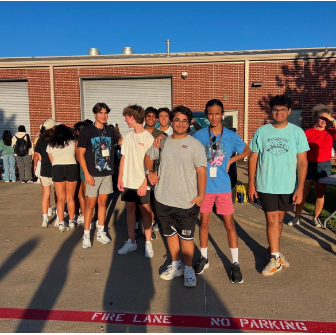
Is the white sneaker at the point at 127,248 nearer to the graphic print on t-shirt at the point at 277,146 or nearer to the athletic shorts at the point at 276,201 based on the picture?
the athletic shorts at the point at 276,201

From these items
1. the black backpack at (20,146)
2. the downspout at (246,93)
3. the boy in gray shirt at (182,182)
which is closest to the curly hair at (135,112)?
the boy in gray shirt at (182,182)

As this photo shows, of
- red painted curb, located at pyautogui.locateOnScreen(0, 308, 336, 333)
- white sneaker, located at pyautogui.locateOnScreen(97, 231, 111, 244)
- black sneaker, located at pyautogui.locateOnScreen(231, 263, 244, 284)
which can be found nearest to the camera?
red painted curb, located at pyautogui.locateOnScreen(0, 308, 336, 333)

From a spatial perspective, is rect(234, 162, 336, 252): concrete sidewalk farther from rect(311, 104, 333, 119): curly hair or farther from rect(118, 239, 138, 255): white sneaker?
rect(118, 239, 138, 255): white sneaker

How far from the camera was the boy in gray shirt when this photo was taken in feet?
12.4

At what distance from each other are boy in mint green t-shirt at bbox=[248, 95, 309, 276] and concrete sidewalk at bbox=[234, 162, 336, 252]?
1.31 m

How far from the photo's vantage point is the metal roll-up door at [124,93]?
1602 cm

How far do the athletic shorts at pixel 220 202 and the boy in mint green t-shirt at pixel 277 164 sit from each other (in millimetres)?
481

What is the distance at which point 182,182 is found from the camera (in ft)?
12.5

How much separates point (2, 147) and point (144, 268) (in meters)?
9.59

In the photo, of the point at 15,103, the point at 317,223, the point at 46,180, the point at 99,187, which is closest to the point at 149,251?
the point at 99,187

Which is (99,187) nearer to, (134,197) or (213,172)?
(134,197)

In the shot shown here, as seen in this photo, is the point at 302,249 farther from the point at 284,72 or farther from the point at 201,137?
the point at 284,72

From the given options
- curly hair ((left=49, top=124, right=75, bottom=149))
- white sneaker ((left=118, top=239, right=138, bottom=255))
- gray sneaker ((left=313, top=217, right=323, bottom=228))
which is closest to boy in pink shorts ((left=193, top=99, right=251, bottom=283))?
white sneaker ((left=118, top=239, right=138, bottom=255))

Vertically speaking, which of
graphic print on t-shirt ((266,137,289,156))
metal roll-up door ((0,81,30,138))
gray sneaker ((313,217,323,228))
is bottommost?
gray sneaker ((313,217,323,228))
